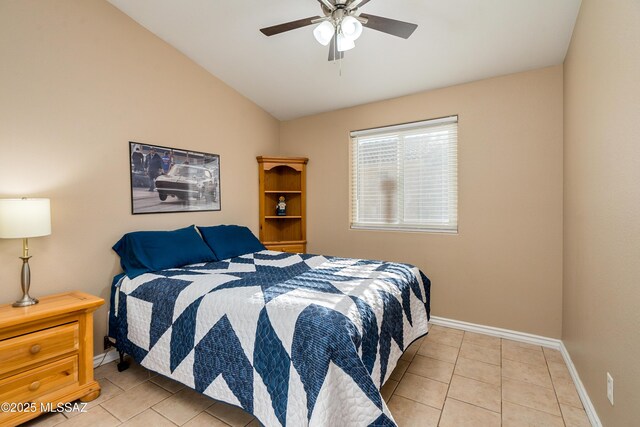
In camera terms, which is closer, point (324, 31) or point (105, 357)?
point (324, 31)

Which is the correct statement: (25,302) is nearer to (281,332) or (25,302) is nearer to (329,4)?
(281,332)

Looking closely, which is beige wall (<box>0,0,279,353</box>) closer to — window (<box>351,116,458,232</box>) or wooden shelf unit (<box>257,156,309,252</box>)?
wooden shelf unit (<box>257,156,309,252</box>)

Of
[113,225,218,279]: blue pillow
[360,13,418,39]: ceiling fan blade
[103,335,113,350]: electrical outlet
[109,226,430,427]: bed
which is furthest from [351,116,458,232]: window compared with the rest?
[103,335,113,350]: electrical outlet

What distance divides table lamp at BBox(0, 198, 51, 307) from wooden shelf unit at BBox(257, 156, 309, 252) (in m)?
2.22

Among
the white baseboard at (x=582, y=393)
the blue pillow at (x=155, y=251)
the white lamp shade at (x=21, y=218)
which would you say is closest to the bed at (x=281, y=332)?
the blue pillow at (x=155, y=251)

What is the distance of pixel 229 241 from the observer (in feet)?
10.1

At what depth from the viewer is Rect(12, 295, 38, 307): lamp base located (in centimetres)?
184

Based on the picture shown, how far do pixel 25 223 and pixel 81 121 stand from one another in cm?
93

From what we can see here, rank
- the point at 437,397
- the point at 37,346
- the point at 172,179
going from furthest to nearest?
the point at 172,179 → the point at 437,397 → the point at 37,346

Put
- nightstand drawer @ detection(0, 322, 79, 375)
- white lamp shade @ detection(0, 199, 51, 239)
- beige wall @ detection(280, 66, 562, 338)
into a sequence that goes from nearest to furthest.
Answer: nightstand drawer @ detection(0, 322, 79, 375)
white lamp shade @ detection(0, 199, 51, 239)
beige wall @ detection(280, 66, 562, 338)

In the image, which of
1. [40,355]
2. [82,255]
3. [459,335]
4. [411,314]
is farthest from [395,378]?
[82,255]

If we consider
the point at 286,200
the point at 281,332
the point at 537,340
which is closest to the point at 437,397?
the point at 281,332

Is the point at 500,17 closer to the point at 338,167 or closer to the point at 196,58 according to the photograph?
the point at 338,167

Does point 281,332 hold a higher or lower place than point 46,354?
higher
